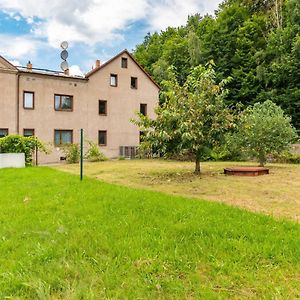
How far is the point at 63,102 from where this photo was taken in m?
25.6

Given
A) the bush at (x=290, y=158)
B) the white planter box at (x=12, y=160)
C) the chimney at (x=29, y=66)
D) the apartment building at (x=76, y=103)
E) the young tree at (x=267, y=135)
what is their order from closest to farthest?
the white planter box at (x=12, y=160) → the young tree at (x=267, y=135) → the bush at (x=290, y=158) → the apartment building at (x=76, y=103) → the chimney at (x=29, y=66)

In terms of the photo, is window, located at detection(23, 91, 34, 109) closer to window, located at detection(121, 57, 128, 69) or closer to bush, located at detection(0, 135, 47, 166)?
bush, located at detection(0, 135, 47, 166)

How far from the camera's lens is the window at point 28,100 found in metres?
23.7

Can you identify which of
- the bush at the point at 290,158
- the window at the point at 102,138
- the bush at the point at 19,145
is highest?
the window at the point at 102,138

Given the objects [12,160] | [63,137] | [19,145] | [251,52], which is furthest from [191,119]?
Result: [251,52]

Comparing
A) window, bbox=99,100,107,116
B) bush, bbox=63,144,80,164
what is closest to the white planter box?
bush, bbox=63,144,80,164

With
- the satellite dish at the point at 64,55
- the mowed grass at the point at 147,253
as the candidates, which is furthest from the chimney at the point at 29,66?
the mowed grass at the point at 147,253

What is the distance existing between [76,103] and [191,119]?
1615cm

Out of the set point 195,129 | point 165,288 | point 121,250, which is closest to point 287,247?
point 165,288

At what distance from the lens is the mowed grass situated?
3543 millimetres

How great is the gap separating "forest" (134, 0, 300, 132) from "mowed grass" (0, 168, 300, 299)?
26932mm

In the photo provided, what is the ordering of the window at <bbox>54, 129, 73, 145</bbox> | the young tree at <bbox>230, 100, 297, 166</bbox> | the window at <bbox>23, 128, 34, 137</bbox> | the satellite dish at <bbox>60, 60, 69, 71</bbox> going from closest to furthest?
the young tree at <bbox>230, 100, 297, 166</bbox>
the window at <bbox>23, 128, 34, 137</bbox>
the window at <bbox>54, 129, 73, 145</bbox>
the satellite dish at <bbox>60, 60, 69, 71</bbox>

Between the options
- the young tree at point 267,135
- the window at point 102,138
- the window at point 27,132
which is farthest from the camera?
the window at point 102,138

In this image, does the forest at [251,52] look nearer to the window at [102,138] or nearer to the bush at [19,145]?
the window at [102,138]
